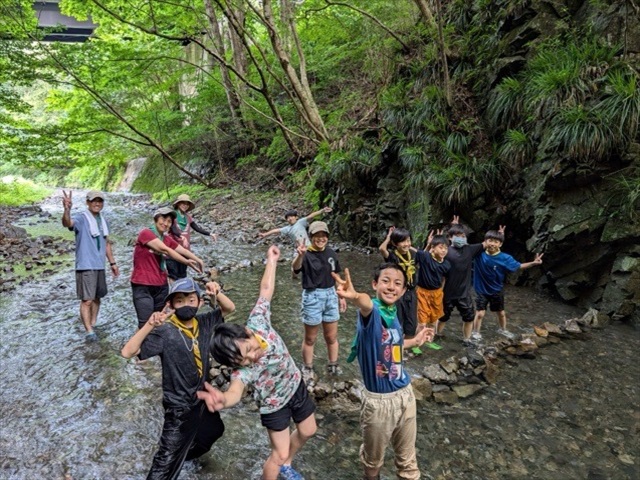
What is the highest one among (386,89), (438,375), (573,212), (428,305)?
(386,89)

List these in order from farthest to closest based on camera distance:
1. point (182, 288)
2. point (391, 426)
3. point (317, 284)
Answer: point (317, 284) → point (182, 288) → point (391, 426)

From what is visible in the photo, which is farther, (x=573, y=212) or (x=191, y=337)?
(x=573, y=212)

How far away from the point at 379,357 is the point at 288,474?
1169 millimetres

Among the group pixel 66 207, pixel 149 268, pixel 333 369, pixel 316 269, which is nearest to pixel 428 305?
pixel 333 369

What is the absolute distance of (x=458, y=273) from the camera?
17.9 feet

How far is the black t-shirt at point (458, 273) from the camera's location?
17.8 ft

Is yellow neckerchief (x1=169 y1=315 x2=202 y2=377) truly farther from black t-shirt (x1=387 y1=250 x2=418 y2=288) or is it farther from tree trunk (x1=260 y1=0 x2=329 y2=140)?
tree trunk (x1=260 y1=0 x2=329 y2=140)

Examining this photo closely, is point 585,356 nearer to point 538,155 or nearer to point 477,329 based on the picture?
point 477,329

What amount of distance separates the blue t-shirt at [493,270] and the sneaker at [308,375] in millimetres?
2708

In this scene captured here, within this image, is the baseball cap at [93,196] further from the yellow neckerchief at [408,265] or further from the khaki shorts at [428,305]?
the khaki shorts at [428,305]

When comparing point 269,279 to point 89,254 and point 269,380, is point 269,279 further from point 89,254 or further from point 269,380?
point 89,254

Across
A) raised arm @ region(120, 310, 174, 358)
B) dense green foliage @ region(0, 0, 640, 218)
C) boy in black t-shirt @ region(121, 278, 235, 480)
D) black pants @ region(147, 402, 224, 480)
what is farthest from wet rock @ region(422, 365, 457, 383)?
dense green foliage @ region(0, 0, 640, 218)

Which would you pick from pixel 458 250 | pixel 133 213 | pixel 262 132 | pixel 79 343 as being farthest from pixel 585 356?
pixel 133 213

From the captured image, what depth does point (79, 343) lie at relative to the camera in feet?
18.4
